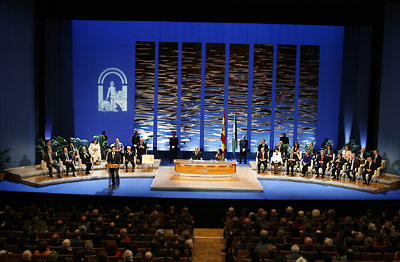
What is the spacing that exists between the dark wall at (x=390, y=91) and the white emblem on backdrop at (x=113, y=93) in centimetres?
986

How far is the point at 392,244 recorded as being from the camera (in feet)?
18.7

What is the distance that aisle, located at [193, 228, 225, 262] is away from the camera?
23.4 ft

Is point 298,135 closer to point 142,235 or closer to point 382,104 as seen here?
point 382,104

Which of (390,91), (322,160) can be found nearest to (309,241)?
(322,160)

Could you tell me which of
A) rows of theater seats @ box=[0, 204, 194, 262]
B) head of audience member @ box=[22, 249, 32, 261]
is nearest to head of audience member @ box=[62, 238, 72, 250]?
rows of theater seats @ box=[0, 204, 194, 262]

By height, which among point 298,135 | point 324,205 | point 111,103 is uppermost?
point 111,103

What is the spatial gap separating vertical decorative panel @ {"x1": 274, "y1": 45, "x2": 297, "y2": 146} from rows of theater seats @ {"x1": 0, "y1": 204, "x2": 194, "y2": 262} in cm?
963

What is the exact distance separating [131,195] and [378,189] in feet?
22.7

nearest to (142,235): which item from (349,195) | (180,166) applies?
(180,166)

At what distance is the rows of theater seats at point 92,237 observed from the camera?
509 centimetres

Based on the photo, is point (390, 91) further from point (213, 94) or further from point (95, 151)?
point (95, 151)

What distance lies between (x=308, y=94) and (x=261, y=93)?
1.97 m

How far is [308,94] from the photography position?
16.0 meters

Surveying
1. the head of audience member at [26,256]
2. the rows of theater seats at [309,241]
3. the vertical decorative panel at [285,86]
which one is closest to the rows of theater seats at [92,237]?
the head of audience member at [26,256]
